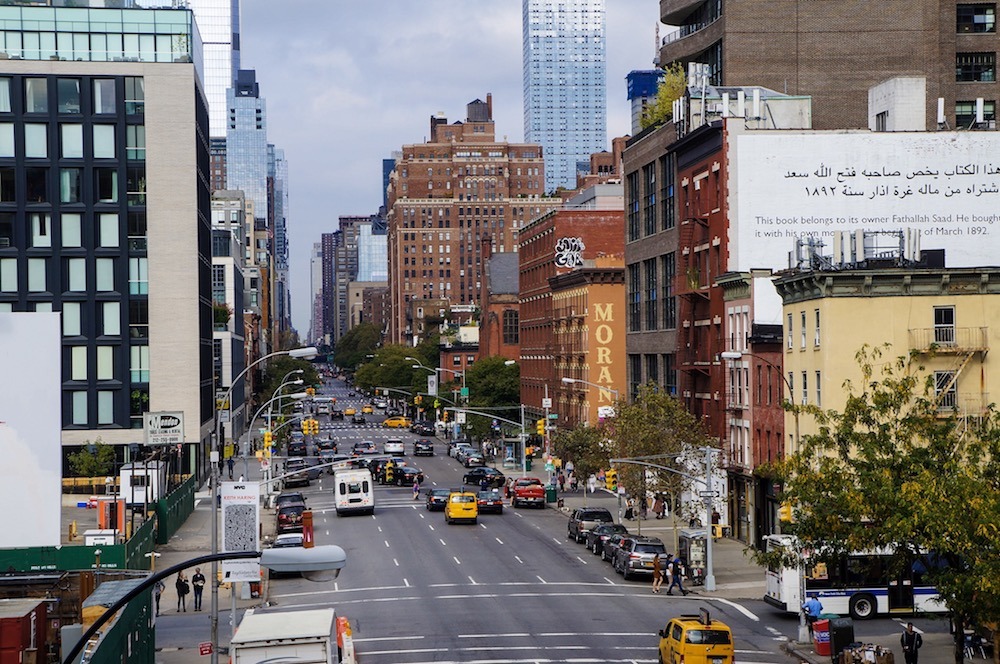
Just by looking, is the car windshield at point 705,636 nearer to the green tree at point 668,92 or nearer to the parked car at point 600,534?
the parked car at point 600,534

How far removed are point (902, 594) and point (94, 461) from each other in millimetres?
64370

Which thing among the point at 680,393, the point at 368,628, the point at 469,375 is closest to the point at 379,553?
the point at 368,628

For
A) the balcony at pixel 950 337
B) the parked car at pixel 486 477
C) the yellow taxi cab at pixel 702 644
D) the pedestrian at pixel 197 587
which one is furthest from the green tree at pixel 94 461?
the yellow taxi cab at pixel 702 644

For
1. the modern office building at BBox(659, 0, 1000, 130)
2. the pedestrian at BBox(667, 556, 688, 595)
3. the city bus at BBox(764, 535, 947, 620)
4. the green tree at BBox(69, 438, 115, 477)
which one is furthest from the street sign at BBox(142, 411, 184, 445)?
the city bus at BBox(764, 535, 947, 620)

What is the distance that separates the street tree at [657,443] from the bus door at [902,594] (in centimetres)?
2245

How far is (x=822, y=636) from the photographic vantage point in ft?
140

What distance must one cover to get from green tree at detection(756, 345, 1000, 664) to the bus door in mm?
7755

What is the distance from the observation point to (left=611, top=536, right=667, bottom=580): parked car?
196 feet

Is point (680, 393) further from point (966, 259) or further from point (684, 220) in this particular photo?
point (966, 259)

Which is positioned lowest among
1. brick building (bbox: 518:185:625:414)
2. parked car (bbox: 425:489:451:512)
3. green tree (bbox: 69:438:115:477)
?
parked car (bbox: 425:489:451:512)

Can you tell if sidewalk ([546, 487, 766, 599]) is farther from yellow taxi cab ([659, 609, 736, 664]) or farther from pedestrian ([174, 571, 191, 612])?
pedestrian ([174, 571, 191, 612])

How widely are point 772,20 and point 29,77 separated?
49.2 m

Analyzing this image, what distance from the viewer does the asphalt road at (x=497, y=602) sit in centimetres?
4403

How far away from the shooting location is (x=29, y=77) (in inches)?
4055
